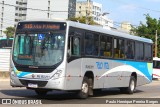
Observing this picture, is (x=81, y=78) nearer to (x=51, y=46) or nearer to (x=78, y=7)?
(x=51, y=46)

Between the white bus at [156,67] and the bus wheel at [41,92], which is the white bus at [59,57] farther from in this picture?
the white bus at [156,67]

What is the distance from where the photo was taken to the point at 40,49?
15.5 m

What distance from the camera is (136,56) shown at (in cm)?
2284

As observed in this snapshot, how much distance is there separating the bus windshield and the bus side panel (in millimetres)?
618

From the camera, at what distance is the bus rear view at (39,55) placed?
15219mm

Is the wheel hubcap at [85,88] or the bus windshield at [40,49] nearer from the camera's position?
the bus windshield at [40,49]

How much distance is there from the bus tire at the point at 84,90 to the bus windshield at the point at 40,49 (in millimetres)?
2049

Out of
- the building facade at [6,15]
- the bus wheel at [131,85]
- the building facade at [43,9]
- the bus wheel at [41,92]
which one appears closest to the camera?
the bus wheel at [41,92]

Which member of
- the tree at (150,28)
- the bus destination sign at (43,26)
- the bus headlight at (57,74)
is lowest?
the bus headlight at (57,74)

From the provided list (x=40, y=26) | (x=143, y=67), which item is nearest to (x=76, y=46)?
(x=40, y=26)

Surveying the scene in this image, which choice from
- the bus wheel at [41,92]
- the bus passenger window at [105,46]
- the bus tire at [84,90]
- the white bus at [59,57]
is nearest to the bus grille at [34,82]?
the white bus at [59,57]

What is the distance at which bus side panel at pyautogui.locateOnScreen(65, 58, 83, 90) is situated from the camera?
50.6 ft

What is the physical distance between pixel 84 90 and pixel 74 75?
126 centimetres

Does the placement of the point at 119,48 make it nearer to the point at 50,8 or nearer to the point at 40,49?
the point at 40,49
